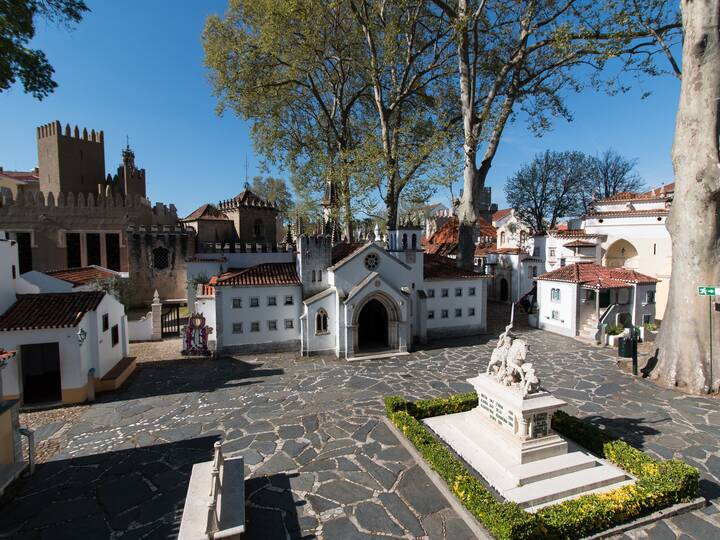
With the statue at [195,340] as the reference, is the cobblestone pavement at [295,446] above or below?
below

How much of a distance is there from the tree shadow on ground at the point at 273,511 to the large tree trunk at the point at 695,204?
15402 millimetres

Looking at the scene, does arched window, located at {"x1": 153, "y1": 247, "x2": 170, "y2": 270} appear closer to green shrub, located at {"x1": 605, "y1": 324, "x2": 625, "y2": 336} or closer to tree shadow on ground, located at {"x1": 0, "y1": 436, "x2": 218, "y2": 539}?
tree shadow on ground, located at {"x1": 0, "y1": 436, "x2": 218, "y2": 539}

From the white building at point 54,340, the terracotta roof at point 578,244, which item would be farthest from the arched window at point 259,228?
the terracotta roof at point 578,244

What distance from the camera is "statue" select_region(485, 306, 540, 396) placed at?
9.25 meters

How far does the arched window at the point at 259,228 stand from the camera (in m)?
36.9

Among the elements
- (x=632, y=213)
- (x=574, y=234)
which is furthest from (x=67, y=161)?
(x=632, y=213)

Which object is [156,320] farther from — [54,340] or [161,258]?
[161,258]

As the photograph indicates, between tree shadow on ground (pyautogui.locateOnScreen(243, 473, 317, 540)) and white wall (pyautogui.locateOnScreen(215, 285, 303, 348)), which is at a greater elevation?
white wall (pyautogui.locateOnScreen(215, 285, 303, 348))

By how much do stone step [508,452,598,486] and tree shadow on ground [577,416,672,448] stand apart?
224cm

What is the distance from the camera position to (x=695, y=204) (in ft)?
47.3

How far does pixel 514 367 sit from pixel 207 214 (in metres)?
34.2

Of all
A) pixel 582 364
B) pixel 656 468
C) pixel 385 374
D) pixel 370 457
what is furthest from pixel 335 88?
pixel 656 468

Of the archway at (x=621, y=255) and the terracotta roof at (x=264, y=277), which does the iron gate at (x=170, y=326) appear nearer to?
the terracotta roof at (x=264, y=277)

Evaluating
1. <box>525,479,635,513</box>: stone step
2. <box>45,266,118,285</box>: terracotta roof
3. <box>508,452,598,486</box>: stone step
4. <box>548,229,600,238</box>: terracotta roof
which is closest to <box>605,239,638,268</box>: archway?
<box>548,229,600,238</box>: terracotta roof
